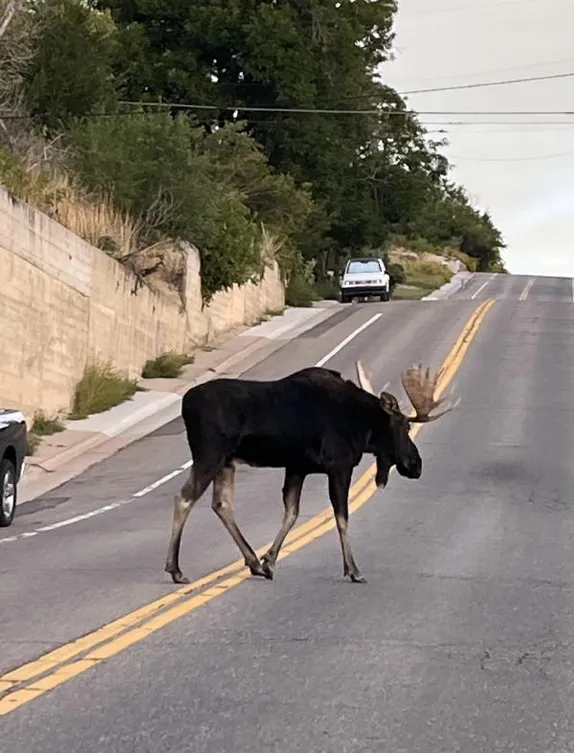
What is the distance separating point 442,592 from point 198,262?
27429mm

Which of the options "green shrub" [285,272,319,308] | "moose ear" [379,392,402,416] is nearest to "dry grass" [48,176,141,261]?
"green shrub" [285,272,319,308]

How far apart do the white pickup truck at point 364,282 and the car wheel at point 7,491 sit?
39.3 meters

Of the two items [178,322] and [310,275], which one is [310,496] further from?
[310,275]

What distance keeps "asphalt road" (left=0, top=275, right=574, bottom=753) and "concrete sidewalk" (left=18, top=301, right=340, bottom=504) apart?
127cm

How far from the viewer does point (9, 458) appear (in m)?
16.2

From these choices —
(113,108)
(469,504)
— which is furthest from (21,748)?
(113,108)

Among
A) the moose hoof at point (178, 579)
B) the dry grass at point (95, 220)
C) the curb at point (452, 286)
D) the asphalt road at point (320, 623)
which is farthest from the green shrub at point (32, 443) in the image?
the curb at point (452, 286)

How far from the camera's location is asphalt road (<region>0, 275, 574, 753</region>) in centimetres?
653

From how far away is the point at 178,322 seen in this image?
3581cm

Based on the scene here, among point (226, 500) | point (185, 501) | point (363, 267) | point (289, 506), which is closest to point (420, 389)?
point (289, 506)

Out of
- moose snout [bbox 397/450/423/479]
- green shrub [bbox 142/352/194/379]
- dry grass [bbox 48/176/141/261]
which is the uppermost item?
dry grass [bbox 48/176/141/261]

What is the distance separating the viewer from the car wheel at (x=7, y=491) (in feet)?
51.6

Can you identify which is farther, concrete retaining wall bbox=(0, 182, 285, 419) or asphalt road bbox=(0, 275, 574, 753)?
concrete retaining wall bbox=(0, 182, 285, 419)

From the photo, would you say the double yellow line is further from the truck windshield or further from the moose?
the truck windshield
